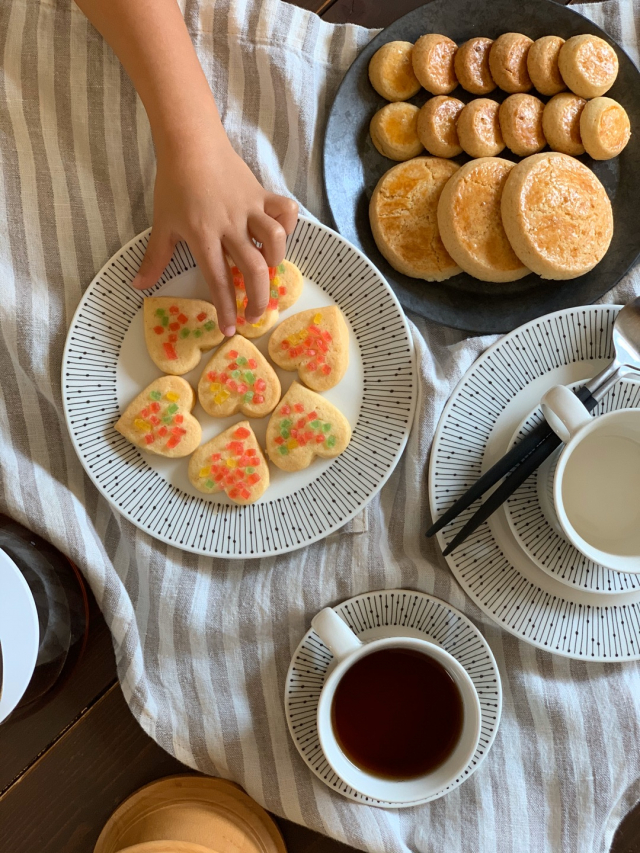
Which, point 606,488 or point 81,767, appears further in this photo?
point 81,767

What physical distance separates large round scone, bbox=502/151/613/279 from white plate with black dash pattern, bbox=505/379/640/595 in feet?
0.53

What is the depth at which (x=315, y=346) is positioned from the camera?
807 millimetres

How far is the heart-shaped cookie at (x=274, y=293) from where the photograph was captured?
0.81 meters

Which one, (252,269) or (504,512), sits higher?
(252,269)

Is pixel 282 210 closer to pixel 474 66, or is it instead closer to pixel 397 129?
pixel 397 129

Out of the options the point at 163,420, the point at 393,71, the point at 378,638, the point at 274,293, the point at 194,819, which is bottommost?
the point at 194,819

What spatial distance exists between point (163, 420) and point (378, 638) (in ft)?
1.24

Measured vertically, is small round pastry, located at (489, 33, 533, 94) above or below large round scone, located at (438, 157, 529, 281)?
above

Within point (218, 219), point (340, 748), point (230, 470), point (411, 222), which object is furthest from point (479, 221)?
point (340, 748)

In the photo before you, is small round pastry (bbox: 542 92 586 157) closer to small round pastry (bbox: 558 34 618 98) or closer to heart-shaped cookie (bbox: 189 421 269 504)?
small round pastry (bbox: 558 34 618 98)

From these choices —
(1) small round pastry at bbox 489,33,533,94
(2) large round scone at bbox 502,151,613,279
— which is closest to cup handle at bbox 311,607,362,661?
(2) large round scone at bbox 502,151,613,279

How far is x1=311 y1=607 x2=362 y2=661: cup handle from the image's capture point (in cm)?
73

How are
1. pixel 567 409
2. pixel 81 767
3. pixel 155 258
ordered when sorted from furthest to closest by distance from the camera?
1. pixel 81 767
2. pixel 155 258
3. pixel 567 409

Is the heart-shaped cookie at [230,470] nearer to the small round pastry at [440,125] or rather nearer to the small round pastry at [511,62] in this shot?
the small round pastry at [440,125]
